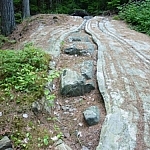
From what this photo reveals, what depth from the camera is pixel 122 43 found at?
7.64 metres

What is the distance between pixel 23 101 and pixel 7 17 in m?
6.83

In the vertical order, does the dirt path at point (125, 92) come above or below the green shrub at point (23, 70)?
below

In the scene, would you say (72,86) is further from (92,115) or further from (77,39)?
(77,39)

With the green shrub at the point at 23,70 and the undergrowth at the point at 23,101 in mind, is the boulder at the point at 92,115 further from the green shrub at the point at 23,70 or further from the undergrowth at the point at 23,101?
the green shrub at the point at 23,70

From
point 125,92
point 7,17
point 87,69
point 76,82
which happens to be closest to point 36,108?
point 76,82

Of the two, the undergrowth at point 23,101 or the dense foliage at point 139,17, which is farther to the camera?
the dense foliage at point 139,17

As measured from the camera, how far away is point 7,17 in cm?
988

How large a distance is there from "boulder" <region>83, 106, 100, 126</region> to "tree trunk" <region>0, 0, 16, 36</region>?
22.7 feet

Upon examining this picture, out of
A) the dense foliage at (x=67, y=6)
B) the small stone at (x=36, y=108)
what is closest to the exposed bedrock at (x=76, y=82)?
the small stone at (x=36, y=108)

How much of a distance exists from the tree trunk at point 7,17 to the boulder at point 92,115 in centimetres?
692

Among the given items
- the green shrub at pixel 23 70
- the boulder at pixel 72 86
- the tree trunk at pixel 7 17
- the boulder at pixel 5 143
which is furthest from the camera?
the tree trunk at pixel 7 17

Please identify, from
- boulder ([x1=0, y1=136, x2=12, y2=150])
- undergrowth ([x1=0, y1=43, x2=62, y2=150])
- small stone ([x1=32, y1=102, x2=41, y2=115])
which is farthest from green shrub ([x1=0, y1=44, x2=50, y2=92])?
boulder ([x1=0, y1=136, x2=12, y2=150])

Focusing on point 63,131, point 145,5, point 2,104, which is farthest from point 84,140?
point 145,5

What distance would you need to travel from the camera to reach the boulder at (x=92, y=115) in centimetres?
388
